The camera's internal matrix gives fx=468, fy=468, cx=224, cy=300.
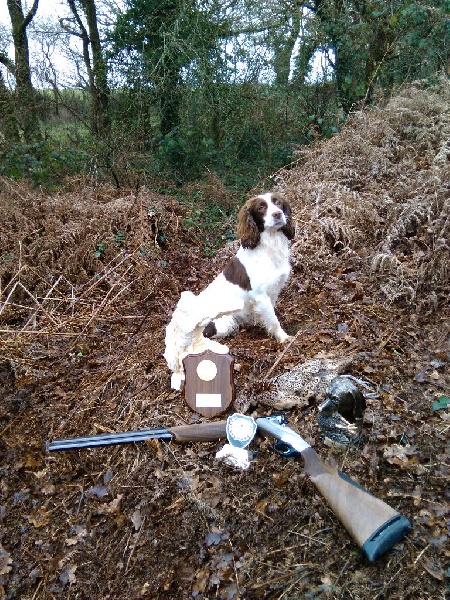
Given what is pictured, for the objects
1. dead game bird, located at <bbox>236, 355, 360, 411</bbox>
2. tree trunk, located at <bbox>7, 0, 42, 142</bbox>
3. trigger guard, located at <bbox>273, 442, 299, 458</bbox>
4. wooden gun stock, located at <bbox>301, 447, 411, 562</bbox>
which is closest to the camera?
wooden gun stock, located at <bbox>301, 447, 411, 562</bbox>

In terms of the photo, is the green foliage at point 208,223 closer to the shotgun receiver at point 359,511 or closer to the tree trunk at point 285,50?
the tree trunk at point 285,50

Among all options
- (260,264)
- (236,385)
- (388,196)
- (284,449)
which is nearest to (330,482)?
(284,449)

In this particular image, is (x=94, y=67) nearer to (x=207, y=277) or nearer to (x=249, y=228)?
(x=207, y=277)

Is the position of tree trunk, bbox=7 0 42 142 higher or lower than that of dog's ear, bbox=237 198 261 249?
higher

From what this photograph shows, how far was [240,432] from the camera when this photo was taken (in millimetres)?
3031

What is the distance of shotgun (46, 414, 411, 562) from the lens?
2.19 meters

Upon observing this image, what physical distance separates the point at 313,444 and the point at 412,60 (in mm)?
8456

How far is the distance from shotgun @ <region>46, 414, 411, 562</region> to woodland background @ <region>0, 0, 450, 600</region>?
18 cm

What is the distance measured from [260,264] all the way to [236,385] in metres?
1.14


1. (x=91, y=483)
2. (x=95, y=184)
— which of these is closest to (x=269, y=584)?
(x=91, y=483)

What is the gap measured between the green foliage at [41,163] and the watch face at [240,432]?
22.2ft

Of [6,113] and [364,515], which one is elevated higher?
[6,113]

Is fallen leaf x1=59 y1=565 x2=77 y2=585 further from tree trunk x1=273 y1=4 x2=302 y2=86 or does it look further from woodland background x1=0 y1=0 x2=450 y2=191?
tree trunk x1=273 y1=4 x2=302 y2=86

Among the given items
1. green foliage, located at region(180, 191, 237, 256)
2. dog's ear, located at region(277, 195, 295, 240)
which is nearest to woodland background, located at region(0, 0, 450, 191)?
green foliage, located at region(180, 191, 237, 256)
